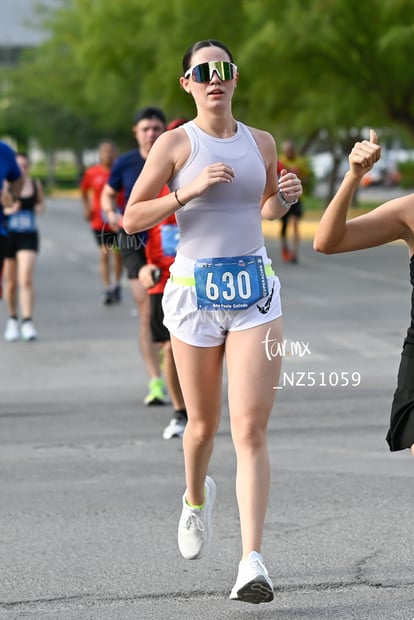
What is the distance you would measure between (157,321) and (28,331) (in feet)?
16.6

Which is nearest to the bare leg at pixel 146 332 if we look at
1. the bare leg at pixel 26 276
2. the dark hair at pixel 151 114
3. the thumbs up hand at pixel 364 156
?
the dark hair at pixel 151 114

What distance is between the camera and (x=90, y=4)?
40.9 metres

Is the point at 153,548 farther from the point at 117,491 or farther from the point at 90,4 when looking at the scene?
the point at 90,4

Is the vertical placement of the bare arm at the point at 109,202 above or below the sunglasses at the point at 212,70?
below

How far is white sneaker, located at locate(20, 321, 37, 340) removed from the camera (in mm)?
13875

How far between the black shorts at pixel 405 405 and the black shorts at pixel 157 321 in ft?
14.0

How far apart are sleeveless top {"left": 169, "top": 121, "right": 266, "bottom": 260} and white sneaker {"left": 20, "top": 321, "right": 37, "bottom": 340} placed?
865 cm

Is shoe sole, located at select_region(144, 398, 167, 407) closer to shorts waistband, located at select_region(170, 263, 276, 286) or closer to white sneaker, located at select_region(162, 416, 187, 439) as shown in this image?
white sneaker, located at select_region(162, 416, 187, 439)

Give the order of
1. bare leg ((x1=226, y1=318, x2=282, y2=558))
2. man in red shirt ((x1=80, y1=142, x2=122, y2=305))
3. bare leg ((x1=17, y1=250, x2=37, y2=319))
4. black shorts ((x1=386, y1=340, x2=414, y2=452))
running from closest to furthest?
1. black shorts ((x1=386, y1=340, x2=414, y2=452))
2. bare leg ((x1=226, y1=318, x2=282, y2=558))
3. bare leg ((x1=17, y1=250, x2=37, y2=319))
4. man in red shirt ((x1=80, y1=142, x2=122, y2=305))

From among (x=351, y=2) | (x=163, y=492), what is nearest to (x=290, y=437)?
(x=163, y=492)

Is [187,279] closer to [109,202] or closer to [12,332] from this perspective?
[109,202]

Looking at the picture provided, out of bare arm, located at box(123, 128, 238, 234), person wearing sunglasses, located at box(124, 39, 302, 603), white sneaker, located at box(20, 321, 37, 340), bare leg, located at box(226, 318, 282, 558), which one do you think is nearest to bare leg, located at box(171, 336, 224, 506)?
person wearing sunglasses, located at box(124, 39, 302, 603)

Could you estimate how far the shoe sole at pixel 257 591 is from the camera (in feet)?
Result: 16.1

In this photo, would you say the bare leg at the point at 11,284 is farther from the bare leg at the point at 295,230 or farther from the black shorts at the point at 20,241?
the bare leg at the point at 295,230
